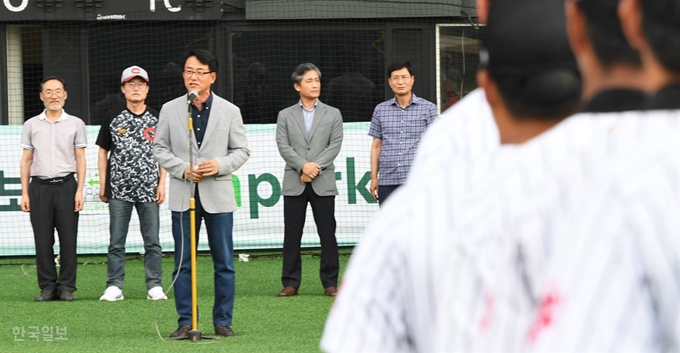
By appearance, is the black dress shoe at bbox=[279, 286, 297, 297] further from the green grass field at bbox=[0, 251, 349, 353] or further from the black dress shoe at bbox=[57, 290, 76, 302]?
the black dress shoe at bbox=[57, 290, 76, 302]

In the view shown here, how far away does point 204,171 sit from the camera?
23.2 feet

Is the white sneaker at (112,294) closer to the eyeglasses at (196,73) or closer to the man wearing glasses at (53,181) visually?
the man wearing glasses at (53,181)

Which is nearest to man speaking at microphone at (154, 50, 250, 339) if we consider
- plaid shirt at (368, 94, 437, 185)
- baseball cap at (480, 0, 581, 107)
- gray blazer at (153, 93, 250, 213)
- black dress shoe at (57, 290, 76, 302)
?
gray blazer at (153, 93, 250, 213)

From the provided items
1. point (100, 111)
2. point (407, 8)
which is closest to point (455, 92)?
point (407, 8)

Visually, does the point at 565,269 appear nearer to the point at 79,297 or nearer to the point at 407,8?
the point at 79,297

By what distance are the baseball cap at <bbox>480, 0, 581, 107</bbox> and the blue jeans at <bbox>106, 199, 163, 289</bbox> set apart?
25.6 ft

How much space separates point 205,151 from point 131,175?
2078 millimetres

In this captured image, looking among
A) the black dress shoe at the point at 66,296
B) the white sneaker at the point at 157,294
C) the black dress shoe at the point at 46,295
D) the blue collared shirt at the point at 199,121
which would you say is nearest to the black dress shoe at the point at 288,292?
the white sneaker at the point at 157,294

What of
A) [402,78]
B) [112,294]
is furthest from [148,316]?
[402,78]

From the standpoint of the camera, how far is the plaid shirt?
925cm

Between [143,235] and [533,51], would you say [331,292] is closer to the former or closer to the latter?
[143,235]

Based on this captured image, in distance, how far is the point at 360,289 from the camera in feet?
5.51

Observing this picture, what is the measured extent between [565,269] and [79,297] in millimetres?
8500

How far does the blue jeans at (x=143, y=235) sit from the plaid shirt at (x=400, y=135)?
1.93 m
